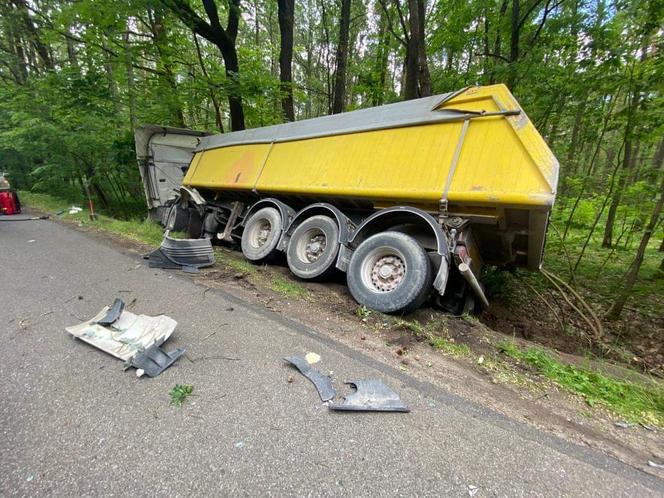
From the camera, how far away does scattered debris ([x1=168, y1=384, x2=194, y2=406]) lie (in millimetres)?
1977

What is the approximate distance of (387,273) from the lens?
384 centimetres

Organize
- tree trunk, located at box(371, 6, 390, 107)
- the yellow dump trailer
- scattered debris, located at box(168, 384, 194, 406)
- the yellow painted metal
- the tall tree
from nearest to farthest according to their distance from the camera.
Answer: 1. scattered debris, located at box(168, 384, 194, 406)
2. the yellow painted metal
3. the yellow dump trailer
4. the tall tree
5. tree trunk, located at box(371, 6, 390, 107)

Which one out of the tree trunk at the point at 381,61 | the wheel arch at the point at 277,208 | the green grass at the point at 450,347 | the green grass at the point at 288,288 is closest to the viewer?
the green grass at the point at 450,347

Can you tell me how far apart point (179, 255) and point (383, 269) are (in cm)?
322

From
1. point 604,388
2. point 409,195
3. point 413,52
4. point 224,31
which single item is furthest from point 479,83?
point 604,388

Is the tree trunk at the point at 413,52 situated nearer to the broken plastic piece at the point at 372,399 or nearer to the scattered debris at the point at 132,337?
the broken plastic piece at the point at 372,399

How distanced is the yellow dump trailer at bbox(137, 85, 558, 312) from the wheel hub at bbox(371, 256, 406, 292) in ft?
0.04

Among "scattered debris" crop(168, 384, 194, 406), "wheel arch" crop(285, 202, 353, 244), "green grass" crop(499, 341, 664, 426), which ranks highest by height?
"wheel arch" crop(285, 202, 353, 244)

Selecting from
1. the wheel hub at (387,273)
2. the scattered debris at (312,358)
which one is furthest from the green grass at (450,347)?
the scattered debris at (312,358)

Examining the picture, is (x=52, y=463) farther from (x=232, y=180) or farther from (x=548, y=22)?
(x=548, y=22)

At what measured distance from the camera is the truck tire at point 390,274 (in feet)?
11.4

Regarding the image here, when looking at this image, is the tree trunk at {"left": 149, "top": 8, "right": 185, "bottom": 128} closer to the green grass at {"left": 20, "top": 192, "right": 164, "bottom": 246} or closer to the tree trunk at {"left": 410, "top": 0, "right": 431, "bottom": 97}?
the green grass at {"left": 20, "top": 192, "right": 164, "bottom": 246}

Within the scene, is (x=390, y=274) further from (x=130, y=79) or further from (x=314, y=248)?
(x=130, y=79)

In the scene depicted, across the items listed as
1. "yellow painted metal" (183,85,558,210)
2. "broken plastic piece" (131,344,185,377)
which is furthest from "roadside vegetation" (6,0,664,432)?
"broken plastic piece" (131,344,185,377)
